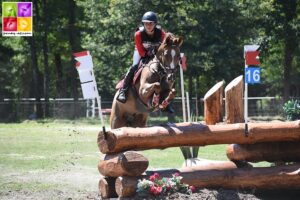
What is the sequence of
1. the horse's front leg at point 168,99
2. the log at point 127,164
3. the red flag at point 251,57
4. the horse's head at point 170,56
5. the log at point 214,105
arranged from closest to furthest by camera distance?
the log at point 127,164
the horse's front leg at point 168,99
the horse's head at point 170,56
the log at point 214,105
the red flag at point 251,57

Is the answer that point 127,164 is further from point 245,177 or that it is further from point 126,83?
point 126,83

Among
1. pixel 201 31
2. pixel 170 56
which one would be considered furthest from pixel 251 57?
pixel 201 31

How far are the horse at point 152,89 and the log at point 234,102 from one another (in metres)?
0.90

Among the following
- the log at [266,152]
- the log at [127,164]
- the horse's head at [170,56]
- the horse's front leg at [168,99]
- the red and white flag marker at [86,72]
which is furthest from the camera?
the horse's head at [170,56]

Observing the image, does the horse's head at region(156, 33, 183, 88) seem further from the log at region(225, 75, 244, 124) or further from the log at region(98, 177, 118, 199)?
the log at region(98, 177, 118, 199)

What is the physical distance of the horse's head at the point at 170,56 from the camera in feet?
28.1

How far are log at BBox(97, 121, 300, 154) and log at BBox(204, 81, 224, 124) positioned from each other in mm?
654

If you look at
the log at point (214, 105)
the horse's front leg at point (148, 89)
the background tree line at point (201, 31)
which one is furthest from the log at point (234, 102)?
the background tree line at point (201, 31)

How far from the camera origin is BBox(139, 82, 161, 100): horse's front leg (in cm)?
858

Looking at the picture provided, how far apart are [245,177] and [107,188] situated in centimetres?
207

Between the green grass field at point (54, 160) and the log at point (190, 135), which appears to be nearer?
the log at point (190, 135)

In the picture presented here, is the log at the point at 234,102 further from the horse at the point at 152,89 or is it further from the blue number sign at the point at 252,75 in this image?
the horse at the point at 152,89

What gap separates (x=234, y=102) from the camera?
8.49m

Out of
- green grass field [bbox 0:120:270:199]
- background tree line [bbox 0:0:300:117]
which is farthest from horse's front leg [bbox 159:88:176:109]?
background tree line [bbox 0:0:300:117]
